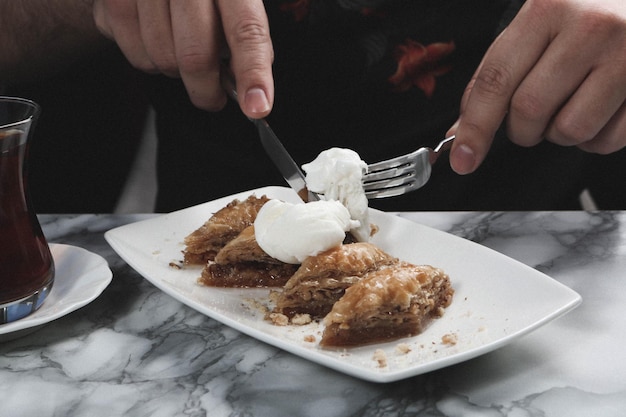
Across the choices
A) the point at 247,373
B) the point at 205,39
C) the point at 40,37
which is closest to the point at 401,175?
the point at 205,39

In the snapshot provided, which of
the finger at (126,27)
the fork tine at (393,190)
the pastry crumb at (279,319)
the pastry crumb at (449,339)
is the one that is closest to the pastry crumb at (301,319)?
the pastry crumb at (279,319)

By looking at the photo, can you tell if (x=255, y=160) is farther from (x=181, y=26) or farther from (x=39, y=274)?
(x=39, y=274)

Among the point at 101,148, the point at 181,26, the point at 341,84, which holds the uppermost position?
the point at 181,26

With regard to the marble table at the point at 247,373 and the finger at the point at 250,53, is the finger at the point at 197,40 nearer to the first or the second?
the finger at the point at 250,53

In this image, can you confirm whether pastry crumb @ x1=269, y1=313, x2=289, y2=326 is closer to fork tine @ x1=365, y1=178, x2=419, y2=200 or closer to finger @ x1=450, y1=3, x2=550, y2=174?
fork tine @ x1=365, y1=178, x2=419, y2=200

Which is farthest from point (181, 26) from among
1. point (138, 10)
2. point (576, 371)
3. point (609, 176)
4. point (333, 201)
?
point (609, 176)

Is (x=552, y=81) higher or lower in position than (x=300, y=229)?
higher

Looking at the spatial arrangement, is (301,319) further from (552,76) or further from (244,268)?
(552,76)
